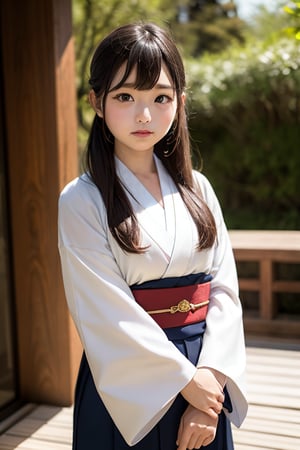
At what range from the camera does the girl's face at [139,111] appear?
1.48 meters

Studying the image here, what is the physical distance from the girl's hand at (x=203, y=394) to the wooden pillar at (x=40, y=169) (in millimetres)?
1602

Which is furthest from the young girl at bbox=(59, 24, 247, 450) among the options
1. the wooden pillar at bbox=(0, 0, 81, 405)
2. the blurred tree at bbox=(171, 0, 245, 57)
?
the blurred tree at bbox=(171, 0, 245, 57)

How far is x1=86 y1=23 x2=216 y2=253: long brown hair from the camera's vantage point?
1466mm

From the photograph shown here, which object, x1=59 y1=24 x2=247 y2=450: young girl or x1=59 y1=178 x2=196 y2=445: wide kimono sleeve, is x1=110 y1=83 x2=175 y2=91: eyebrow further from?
x1=59 y1=178 x2=196 y2=445: wide kimono sleeve

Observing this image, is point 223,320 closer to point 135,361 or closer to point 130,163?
point 135,361

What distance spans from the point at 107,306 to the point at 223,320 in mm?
345

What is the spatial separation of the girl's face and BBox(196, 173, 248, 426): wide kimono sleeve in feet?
1.02

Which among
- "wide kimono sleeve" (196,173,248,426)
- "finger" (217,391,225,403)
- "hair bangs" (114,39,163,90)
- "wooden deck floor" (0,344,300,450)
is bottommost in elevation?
"wooden deck floor" (0,344,300,450)

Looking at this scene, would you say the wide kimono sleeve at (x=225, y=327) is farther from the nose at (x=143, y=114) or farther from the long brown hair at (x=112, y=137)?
the nose at (x=143, y=114)

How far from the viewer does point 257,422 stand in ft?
9.21

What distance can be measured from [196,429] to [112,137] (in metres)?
0.83

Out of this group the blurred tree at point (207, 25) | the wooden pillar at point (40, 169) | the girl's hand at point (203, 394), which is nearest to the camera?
the girl's hand at point (203, 394)

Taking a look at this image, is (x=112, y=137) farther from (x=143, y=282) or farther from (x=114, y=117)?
(x=143, y=282)

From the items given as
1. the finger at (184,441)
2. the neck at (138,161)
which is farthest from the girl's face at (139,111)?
the finger at (184,441)
